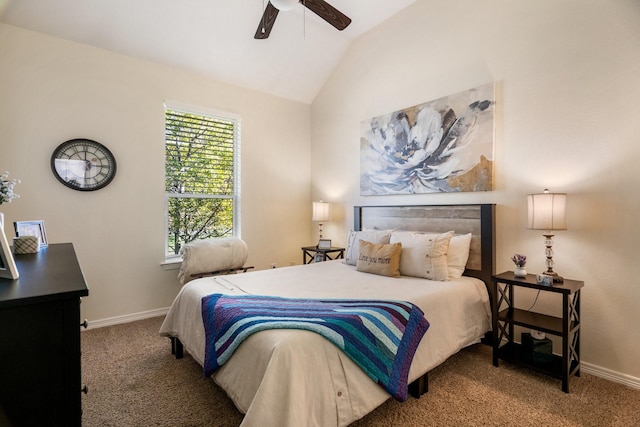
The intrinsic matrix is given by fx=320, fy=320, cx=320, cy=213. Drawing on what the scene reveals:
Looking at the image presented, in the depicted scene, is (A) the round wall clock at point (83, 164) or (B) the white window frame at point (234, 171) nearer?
(A) the round wall clock at point (83, 164)

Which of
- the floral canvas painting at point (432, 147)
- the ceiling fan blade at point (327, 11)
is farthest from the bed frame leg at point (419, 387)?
the ceiling fan blade at point (327, 11)

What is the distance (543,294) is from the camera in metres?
2.59

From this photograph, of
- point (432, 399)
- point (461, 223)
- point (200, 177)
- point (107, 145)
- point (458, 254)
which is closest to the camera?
point (432, 399)

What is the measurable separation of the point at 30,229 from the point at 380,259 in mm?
2694

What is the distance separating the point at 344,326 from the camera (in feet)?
5.53

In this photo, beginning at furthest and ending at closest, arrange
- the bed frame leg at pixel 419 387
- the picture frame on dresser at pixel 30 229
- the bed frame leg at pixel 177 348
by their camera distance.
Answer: the bed frame leg at pixel 177 348 → the picture frame on dresser at pixel 30 229 → the bed frame leg at pixel 419 387

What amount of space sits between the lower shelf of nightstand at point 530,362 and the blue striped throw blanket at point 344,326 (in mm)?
986

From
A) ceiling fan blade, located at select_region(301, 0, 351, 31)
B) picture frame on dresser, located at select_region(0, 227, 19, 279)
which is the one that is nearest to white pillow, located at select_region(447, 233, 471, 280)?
ceiling fan blade, located at select_region(301, 0, 351, 31)

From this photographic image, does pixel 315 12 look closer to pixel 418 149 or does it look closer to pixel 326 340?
pixel 418 149

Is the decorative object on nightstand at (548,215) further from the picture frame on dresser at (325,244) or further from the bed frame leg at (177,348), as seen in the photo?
the bed frame leg at (177,348)

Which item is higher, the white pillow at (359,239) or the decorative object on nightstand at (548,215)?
the decorative object on nightstand at (548,215)

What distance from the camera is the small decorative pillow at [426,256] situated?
2.67 metres

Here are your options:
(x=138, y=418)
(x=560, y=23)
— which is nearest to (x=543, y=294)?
(x=560, y=23)

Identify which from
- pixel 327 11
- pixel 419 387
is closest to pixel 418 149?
pixel 327 11
